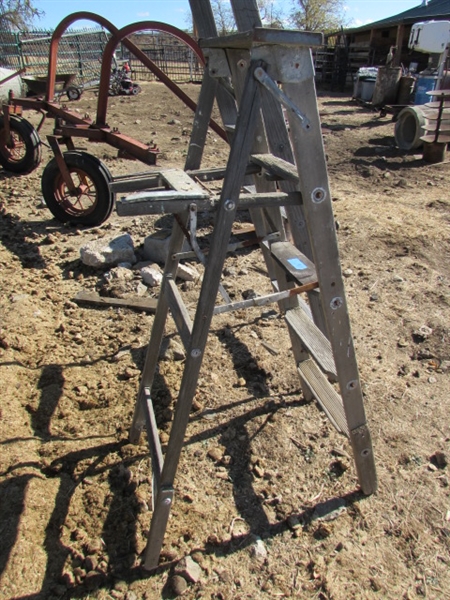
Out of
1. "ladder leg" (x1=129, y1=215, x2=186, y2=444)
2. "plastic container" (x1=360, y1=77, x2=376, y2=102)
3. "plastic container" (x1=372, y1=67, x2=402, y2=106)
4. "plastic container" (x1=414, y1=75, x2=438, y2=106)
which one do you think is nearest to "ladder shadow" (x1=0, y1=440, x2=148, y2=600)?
"ladder leg" (x1=129, y1=215, x2=186, y2=444)

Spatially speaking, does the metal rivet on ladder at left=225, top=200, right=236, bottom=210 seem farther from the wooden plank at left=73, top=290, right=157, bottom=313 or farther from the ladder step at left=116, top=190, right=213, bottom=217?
the wooden plank at left=73, top=290, right=157, bottom=313

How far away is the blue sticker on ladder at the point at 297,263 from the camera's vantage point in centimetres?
195

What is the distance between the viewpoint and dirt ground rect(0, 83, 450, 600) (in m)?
2.04

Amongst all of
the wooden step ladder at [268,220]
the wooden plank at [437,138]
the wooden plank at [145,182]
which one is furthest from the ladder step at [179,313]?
the wooden plank at [437,138]

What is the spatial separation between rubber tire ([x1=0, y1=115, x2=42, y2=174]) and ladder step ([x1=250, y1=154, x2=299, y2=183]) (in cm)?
607

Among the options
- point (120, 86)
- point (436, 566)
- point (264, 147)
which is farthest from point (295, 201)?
point (120, 86)

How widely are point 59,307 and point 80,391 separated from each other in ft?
3.90

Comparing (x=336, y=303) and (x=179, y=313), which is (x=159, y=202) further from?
(x=336, y=303)

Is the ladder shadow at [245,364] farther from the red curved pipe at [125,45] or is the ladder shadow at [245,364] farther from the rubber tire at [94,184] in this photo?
the rubber tire at [94,184]

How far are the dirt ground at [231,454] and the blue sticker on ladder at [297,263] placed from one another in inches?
44.5

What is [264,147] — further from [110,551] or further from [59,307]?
[59,307]

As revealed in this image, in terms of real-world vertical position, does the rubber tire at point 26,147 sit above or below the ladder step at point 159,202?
below

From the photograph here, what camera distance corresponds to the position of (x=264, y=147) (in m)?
2.13

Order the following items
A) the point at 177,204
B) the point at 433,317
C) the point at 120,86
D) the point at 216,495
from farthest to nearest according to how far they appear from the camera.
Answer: the point at 120,86
the point at 433,317
the point at 216,495
the point at 177,204
